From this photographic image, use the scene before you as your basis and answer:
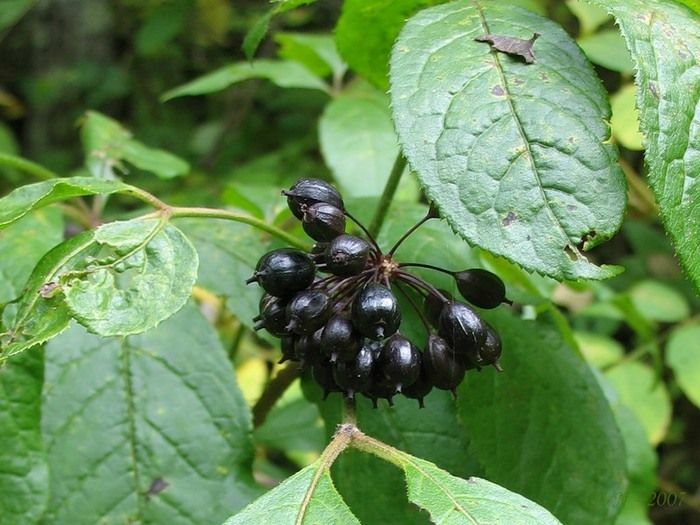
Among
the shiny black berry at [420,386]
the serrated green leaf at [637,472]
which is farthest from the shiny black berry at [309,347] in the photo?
the serrated green leaf at [637,472]

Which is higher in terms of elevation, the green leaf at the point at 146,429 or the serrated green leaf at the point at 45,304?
the serrated green leaf at the point at 45,304

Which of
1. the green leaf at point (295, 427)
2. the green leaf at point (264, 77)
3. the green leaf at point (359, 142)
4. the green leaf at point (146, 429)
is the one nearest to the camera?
the green leaf at point (146, 429)

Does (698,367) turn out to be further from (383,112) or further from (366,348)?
(366,348)

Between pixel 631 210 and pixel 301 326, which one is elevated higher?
pixel 301 326

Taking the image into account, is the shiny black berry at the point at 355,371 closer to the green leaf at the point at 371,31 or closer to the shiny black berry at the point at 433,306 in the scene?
the shiny black berry at the point at 433,306

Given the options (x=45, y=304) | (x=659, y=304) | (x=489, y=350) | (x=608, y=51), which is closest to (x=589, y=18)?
(x=608, y=51)

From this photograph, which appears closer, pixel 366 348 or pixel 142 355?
pixel 366 348

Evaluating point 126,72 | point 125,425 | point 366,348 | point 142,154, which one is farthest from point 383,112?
point 126,72
